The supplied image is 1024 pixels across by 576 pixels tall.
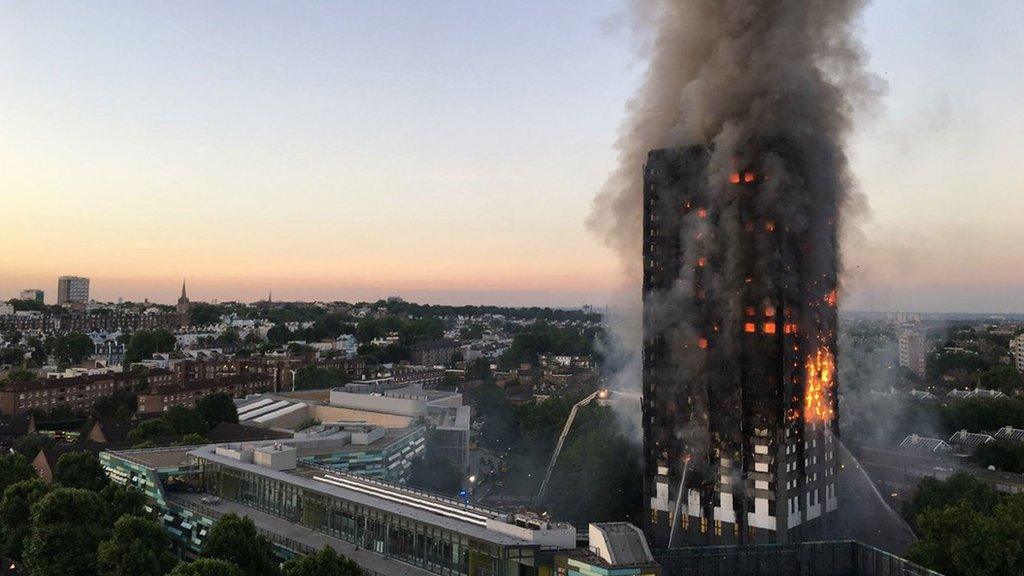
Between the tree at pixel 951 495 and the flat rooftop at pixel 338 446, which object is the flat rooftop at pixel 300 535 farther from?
the tree at pixel 951 495

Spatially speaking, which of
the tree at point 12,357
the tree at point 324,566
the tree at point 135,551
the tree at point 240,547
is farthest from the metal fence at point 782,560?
the tree at point 12,357

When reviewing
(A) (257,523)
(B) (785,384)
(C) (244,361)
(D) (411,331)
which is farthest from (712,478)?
(D) (411,331)

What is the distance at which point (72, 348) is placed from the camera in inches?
5507

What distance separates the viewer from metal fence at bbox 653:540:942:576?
33.8 meters

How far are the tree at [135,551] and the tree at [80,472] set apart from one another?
12.8m

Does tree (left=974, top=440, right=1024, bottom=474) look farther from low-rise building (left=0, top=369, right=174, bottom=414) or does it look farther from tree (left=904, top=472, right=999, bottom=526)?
low-rise building (left=0, top=369, right=174, bottom=414)

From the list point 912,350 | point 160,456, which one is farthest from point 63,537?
point 912,350

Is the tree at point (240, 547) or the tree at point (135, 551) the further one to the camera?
the tree at point (135, 551)

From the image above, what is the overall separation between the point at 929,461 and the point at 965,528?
25285mm

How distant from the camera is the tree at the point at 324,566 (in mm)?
26031

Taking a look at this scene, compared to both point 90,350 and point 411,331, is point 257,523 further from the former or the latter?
point 411,331

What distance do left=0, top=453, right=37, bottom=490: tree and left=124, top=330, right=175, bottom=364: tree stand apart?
3821 inches

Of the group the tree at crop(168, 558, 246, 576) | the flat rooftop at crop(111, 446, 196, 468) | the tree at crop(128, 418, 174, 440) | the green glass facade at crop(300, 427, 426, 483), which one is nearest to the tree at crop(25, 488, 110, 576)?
the flat rooftop at crop(111, 446, 196, 468)

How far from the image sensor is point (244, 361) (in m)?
122
